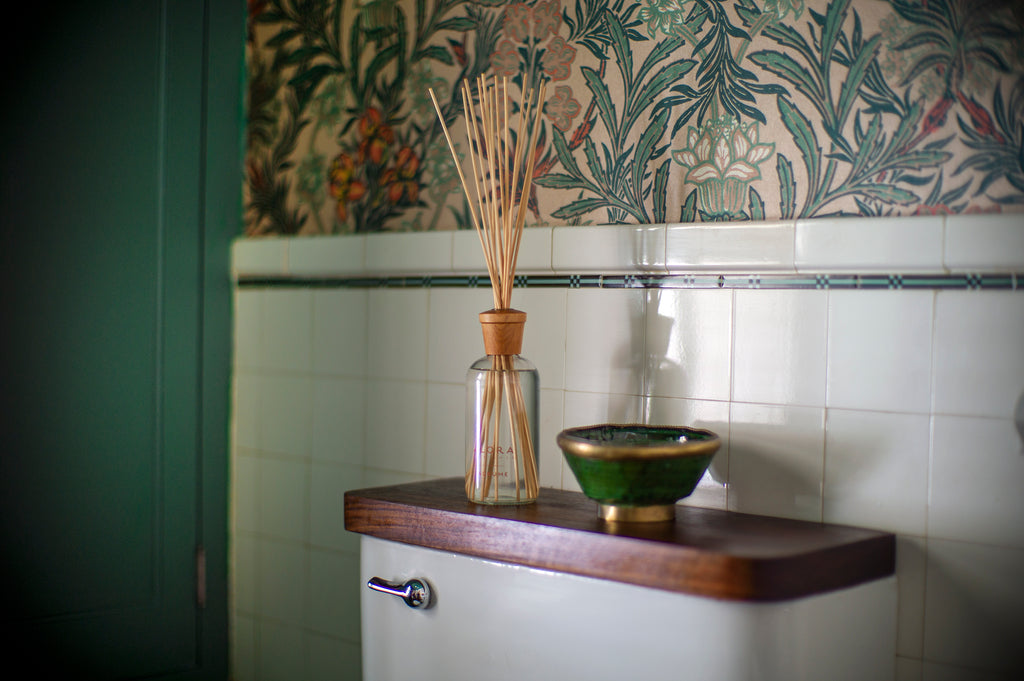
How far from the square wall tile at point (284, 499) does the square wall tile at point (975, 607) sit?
3.85 ft

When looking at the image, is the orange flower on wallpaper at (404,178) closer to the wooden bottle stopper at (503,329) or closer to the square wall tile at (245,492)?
the wooden bottle stopper at (503,329)

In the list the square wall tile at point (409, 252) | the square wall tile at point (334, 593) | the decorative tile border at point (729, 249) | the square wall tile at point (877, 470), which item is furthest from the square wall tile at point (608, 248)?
the square wall tile at point (334, 593)

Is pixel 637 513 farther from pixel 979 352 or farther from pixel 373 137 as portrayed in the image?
pixel 373 137

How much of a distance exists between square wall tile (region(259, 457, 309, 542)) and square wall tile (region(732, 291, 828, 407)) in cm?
96

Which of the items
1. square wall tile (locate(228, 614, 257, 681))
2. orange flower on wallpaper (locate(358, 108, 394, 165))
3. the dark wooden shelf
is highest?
orange flower on wallpaper (locate(358, 108, 394, 165))

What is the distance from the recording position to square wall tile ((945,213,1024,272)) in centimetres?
105

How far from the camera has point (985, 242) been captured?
1.06 metres

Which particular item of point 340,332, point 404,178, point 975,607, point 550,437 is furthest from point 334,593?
point 975,607

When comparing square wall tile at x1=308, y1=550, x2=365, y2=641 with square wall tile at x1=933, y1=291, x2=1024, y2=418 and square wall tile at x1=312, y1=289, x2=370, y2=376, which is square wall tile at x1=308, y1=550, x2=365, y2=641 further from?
square wall tile at x1=933, y1=291, x2=1024, y2=418

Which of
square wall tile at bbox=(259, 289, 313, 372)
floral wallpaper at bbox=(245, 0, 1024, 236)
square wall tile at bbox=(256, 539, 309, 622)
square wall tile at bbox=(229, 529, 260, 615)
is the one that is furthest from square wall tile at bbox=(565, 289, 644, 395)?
square wall tile at bbox=(229, 529, 260, 615)

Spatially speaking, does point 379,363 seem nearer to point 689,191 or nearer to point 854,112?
point 689,191

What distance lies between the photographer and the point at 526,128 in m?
1.46

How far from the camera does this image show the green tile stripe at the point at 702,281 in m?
1.08

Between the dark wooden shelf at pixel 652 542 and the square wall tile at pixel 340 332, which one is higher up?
the square wall tile at pixel 340 332
